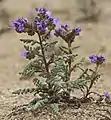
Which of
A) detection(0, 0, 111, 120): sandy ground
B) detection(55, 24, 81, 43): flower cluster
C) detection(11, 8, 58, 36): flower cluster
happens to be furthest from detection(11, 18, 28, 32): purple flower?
detection(0, 0, 111, 120): sandy ground

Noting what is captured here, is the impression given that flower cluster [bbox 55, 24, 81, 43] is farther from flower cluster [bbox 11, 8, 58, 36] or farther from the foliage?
flower cluster [bbox 11, 8, 58, 36]

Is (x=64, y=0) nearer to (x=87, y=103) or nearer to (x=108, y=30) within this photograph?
(x=108, y=30)

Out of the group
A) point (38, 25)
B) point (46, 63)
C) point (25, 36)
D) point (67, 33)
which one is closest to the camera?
point (38, 25)

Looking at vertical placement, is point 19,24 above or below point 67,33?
below

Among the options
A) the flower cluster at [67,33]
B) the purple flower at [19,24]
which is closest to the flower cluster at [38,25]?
the purple flower at [19,24]

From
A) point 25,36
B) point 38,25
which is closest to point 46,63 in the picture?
point 38,25

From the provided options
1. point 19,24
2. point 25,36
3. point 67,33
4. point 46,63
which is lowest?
point 46,63

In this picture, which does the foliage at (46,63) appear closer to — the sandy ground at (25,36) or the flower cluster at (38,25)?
the flower cluster at (38,25)

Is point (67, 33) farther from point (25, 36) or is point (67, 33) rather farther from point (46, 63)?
point (25, 36)

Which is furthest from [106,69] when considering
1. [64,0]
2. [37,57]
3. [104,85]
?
[64,0]

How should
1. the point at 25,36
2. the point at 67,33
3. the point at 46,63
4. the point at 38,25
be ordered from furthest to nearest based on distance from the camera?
the point at 25,36 → the point at 67,33 → the point at 46,63 → the point at 38,25
